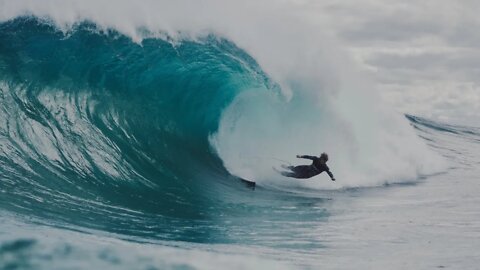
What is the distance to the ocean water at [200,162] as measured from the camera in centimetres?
703

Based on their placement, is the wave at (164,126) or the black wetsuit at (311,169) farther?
the black wetsuit at (311,169)

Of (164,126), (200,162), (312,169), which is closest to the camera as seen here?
(312,169)

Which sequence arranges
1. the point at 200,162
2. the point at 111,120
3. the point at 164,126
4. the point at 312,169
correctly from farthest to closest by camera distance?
the point at 164,126 < the point at 200,162 < the point at 111,120 < the point at 312,169

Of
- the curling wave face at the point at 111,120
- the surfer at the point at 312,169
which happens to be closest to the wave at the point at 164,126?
the curling wave face at the point at 111,120

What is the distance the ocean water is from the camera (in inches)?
277

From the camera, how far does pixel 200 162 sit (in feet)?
42.7

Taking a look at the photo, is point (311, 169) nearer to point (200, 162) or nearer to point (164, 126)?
point (200, 162)

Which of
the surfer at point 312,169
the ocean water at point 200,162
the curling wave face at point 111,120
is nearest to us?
the ocean water at point 200,162

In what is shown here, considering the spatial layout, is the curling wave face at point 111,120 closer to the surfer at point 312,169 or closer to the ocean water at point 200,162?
the ocean water at point 200,162

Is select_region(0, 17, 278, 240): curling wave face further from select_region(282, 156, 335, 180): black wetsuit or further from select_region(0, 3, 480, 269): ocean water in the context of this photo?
select_region(282, 156, 335, 180): black wetsuit

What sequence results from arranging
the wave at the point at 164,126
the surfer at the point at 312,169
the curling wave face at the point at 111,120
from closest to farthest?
the curling wave face at the point at 111,120, the wave at the point at 164,126, the surfer at the point at 312,169

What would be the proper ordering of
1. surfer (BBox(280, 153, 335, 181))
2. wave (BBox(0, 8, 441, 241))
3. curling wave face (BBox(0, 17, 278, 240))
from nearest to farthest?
curling wave face (BBox(0, 17, 278, 240)), wave (BBox(0, 8, 441, 241)), surfer (BBox(280, 153, 335, 181))

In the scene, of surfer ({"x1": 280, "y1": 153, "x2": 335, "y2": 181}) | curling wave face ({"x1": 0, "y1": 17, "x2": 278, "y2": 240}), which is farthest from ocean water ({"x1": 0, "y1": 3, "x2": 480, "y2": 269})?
surfer ({"x1": 280, "y1": 153, "x2": 335, "y2": 181})

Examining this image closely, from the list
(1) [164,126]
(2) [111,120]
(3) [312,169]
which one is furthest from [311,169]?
(2) [111,120]
